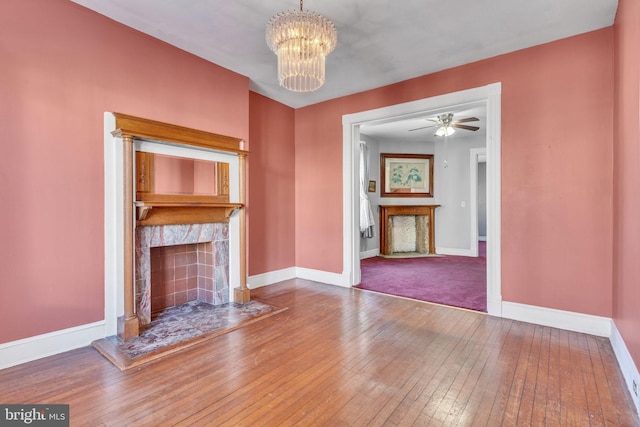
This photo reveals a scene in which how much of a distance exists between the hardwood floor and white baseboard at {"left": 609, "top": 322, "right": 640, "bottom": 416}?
45 mm

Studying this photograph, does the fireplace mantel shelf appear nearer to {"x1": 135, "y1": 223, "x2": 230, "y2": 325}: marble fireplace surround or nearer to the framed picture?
{"x1": 135, "y1": 223, "x2": 230, "y2": 325}: marble fireplace surround

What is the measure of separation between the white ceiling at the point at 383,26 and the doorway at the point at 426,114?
39 centimetres

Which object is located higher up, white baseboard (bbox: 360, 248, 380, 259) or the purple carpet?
white baseboard (bbox: 360, 248, 380, 259)

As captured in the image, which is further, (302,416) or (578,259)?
(578,259)

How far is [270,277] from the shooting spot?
4414mm

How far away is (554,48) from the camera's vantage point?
2834 mm

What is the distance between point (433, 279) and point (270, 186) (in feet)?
9.49

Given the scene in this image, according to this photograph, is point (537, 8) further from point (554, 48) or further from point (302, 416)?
point (302, 416)

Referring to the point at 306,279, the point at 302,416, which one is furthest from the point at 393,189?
the point at 302,416

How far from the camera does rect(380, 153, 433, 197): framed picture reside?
23.3ft

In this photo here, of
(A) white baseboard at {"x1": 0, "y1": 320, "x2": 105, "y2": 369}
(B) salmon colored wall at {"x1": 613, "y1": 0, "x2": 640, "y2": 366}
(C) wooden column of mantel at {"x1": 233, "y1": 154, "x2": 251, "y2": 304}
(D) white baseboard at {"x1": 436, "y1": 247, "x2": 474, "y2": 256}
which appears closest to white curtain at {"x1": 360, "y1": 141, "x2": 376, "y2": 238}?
(D) white baseboard at {"x1": 436, "y1": 247, "x2": 474, "y2": 256}

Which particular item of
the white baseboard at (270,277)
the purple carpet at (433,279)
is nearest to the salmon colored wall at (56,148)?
the white baseboard at (270,277)

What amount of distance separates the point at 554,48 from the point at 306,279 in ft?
13.2

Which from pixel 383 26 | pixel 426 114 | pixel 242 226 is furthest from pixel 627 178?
pixel 242 226
